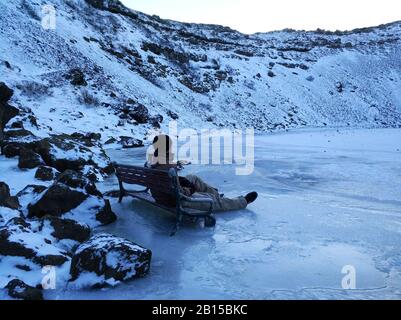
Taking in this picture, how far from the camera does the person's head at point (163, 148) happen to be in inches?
235

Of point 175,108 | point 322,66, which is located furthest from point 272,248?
point 322,66

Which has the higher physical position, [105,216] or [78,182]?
[78,182]

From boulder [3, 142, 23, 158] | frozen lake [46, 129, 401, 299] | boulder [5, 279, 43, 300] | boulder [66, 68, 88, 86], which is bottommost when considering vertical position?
frozen lake [46, 129, 401, 299]

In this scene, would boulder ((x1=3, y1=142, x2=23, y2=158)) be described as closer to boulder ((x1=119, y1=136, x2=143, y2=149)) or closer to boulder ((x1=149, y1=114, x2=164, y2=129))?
boulder ((x1=119, y1=136, x2=143, y2=149))

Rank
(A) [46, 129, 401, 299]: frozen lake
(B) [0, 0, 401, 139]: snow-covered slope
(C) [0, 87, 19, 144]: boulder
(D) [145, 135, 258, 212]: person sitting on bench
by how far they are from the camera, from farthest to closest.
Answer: (B) [0, 0, 401, 139]: snow-covered slope → (C) [0, 87, 19, 144]: boulder → (D) [145, 135, 258, 212]: person sitting on bench → (A) [46, 129, 401, 299]: frozen lake

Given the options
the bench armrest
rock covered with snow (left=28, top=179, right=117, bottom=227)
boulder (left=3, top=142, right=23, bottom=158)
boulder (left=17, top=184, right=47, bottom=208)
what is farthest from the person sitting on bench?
boulder (left=3, top=142, right=23, bottom=158)

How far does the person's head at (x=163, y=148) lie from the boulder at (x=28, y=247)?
210 cm

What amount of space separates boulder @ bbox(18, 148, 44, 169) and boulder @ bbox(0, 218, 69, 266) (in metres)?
4.08

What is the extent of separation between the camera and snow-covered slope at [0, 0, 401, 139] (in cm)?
1992

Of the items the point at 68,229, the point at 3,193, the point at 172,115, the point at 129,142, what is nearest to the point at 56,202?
the point at 3,193

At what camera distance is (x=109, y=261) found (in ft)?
12.9

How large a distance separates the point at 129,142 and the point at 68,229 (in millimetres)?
11936

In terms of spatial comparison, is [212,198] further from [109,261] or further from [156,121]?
[156,121]
